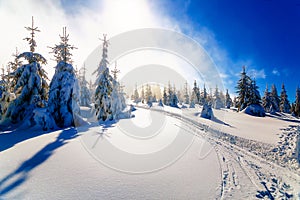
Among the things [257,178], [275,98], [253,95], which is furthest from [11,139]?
[275,98]

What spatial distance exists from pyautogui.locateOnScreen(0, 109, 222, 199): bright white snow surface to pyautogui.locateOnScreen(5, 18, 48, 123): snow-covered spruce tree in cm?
992

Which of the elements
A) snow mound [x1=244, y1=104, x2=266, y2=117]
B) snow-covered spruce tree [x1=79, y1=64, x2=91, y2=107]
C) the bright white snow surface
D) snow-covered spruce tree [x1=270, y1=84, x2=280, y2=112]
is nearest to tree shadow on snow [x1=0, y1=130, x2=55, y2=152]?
the bright white snow surface

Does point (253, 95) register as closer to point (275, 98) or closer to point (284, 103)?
point (275, 98)

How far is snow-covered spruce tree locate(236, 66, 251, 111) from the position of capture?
33.4 metres

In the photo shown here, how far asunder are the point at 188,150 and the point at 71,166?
4.78 meters

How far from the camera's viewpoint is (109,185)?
12.1ft

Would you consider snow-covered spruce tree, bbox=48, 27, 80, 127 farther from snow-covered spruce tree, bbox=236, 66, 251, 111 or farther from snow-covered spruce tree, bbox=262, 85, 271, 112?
snow-covered spruce tree, bbox=262, 85, 271, 112

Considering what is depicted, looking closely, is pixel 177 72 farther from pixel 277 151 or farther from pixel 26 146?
pixel 26 146

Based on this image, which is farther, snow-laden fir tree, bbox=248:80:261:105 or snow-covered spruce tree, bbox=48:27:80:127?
snow-laden fir tree, bbox=248:80:261:105

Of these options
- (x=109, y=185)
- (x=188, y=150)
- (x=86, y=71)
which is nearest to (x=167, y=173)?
(x=109, y=185)

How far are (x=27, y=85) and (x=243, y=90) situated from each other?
39.3 m

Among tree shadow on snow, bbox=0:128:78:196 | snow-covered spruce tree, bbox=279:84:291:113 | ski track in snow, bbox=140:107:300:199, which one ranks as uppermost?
snow-covered spruce tree, bbox=279:84:291:113

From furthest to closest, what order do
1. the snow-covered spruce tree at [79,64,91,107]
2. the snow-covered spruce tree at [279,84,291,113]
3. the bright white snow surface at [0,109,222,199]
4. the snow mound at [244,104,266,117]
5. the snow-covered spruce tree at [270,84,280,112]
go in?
the snow-covered spruce tree at [279,84,291,113]
the snow-covered spruce tree at [270,84,280,112]
the snow-covered spruce tree at [79,64,91,107]
the snow mound at [244,104,266,117]
the bright white snow surface at [0,109,222,199]

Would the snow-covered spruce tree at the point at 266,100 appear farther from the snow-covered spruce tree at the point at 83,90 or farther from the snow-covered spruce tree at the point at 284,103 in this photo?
the snow-covered spruce tree at the point at 83,90
